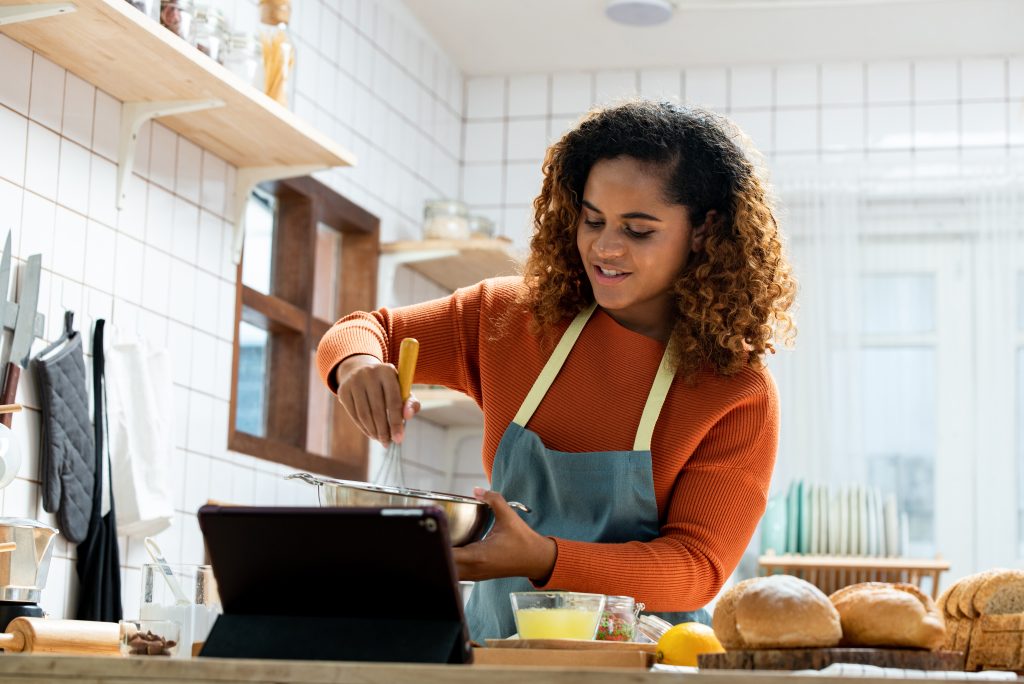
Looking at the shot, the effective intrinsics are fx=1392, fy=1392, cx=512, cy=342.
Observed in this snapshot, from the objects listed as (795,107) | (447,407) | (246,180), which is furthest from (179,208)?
(795,107)

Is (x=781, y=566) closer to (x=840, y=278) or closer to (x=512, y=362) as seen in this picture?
(x=840, y=278)

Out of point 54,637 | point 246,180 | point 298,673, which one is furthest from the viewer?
point 246,180

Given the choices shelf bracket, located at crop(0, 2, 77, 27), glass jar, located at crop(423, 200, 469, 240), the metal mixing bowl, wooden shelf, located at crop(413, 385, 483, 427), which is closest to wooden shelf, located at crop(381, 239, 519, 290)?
glass jar, located at crop(423, 200, 469, 240)

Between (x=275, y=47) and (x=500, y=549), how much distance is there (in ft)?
6.66

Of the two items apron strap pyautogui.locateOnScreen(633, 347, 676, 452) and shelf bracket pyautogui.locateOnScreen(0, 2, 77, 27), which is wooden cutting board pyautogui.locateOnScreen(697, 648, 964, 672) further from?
shelf bracket pyautogui.locateOnScreen(0, 2, 77, 27)

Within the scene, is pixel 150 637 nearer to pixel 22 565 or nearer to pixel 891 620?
pixel 891 620

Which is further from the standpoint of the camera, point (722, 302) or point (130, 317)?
point (130, 317)

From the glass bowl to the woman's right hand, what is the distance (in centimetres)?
30

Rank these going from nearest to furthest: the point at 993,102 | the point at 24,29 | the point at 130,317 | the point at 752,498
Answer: the point at 752,498 → the point at 24,29 → the point at 130,317 → the point at 993,102

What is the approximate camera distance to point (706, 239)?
1969 millimetres

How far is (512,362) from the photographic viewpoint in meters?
2.01

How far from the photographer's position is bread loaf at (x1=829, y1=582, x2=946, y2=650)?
1129 mm

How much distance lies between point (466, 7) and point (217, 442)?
184 cm

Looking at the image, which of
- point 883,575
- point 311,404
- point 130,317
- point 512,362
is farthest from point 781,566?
point 512,362
